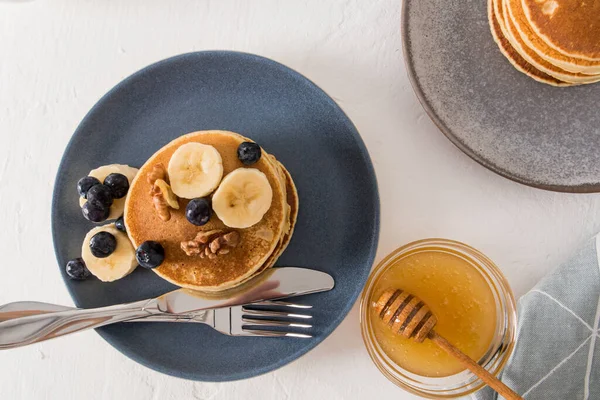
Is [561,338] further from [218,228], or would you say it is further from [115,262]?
[115,262]

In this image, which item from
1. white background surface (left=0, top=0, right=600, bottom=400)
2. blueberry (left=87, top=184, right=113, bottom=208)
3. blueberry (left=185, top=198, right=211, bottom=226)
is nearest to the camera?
blueberry (left=185, top=198, right=211, bottom=226)

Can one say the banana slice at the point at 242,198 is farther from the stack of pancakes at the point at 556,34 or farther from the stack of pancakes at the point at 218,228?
the stack of pancakes at the point at 556,34

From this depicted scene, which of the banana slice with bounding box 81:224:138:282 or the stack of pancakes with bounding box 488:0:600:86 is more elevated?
the stack of pancakes with bounding box 488:0:600:86

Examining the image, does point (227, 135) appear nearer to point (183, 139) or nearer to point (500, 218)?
point (183, 139)

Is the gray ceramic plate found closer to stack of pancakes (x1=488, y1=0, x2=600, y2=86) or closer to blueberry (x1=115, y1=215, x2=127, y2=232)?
stack of pancakes (x1=488, y1=0, x2=600, y2=86)

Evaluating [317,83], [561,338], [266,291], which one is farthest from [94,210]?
[561,338]

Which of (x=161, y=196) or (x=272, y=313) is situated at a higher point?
(x=161, y=196)

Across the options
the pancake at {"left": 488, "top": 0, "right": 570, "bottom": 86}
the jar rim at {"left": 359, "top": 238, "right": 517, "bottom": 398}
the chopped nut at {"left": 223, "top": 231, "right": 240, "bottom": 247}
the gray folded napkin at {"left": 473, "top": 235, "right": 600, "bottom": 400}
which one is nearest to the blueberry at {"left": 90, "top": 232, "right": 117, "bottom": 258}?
the chopped nut at {"left": 223, "top": 231, "right": 240, "bottom": 247}
